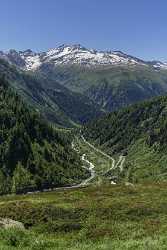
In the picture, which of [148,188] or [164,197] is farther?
[148,188]

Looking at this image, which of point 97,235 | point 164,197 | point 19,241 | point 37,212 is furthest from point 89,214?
point 19,241

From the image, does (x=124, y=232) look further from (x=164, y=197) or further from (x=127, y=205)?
(x=164, y=197)

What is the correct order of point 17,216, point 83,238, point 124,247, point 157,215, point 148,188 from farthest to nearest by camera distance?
point 148,188
point 157,215
point 17,216
point 83,238
point 124,247

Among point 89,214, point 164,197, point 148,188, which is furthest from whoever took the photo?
point 148,188

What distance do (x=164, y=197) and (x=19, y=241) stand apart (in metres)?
61.9

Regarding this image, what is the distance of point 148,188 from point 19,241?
265 feet

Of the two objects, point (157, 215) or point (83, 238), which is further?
point (157, 215)

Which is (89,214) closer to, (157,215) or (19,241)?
(157,215)

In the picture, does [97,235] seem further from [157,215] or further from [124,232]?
[157,215]

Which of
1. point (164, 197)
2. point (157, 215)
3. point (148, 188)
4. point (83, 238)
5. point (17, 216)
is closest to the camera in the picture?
point (83, 238)

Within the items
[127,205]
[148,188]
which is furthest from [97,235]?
[148,188]

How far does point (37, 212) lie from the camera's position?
227 feet

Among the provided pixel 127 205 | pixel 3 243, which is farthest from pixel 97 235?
pixel 127 205

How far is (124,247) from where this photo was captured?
3384cm
